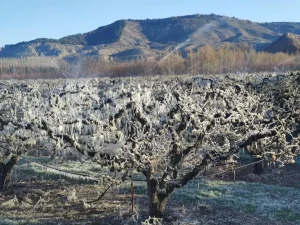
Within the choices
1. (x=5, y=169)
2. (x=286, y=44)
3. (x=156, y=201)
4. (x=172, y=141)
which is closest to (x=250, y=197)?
(x=156, y=201)

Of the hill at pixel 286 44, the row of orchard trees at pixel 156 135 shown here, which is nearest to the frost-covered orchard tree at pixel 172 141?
the row of orchard trees at pixel 156 135

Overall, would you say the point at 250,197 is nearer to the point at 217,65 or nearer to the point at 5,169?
the point at 5,169

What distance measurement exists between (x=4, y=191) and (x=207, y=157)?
8370 mm

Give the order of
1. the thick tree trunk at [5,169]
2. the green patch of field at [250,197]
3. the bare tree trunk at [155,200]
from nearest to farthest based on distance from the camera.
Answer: the bare tree trunk at [155,200] < the green patch of field at [250,197] < the thick tree trunk at [5,169]

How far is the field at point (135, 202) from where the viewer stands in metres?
14.2

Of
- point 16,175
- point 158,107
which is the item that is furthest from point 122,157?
point 16,175

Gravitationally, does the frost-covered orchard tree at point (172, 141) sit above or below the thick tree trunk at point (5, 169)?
above

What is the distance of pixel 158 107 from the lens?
48.9 feet

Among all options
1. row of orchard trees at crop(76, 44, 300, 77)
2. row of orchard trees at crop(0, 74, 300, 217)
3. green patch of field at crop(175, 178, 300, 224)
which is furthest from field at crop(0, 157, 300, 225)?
row of orchard trees at crop(76, 44, 300, 77)

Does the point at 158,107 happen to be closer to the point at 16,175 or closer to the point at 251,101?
the point at 251,101

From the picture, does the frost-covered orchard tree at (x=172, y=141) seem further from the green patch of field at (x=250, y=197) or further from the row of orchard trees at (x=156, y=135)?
the green patch of field at (x=250, y=197)

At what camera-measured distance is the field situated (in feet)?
46.5

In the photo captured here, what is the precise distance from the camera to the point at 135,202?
15922 millimetres

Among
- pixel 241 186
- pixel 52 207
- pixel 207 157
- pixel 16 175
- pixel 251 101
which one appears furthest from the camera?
pixel 16 175
